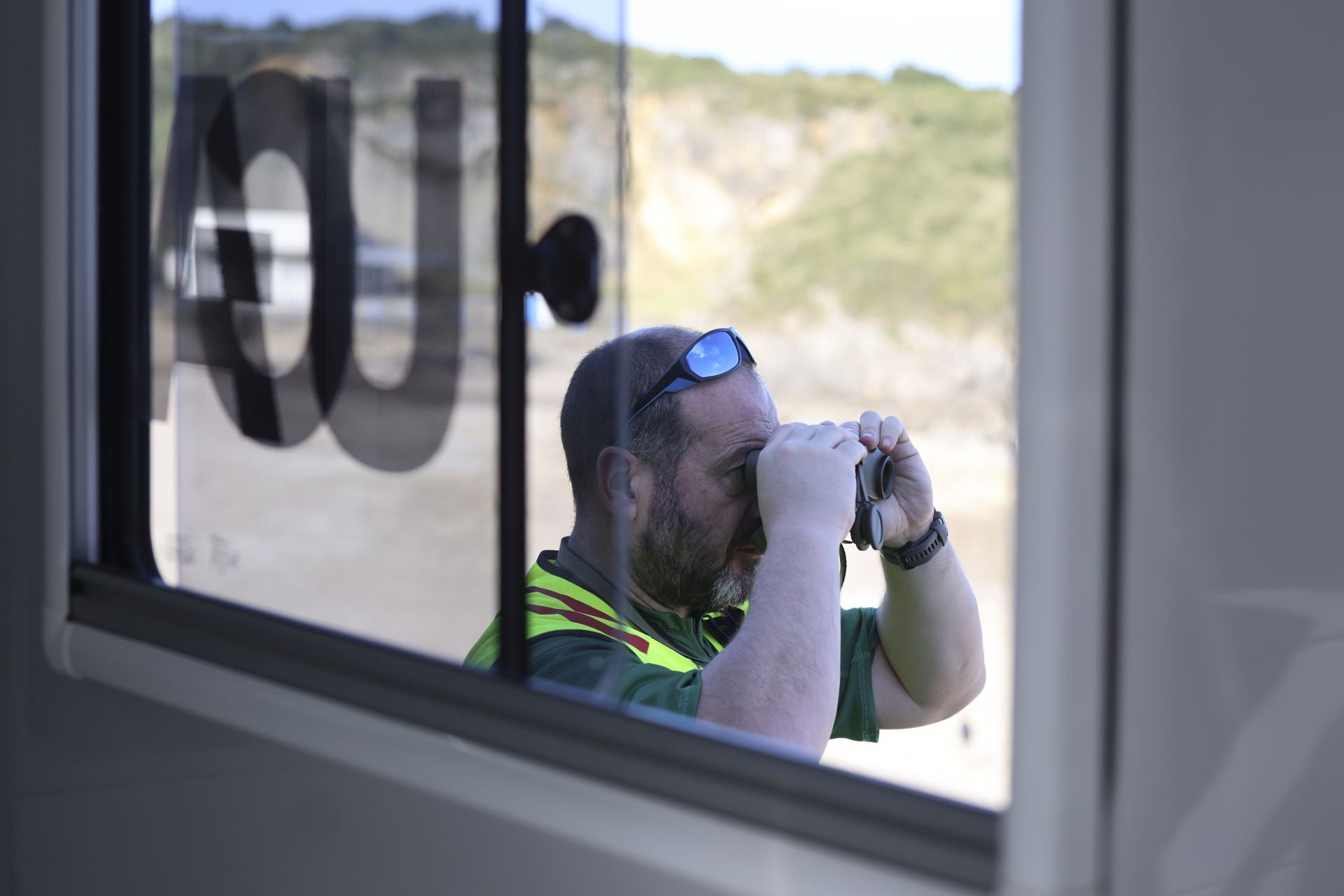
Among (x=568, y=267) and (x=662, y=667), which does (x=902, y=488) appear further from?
(x=568, y=267)

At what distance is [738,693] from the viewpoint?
67.4 inches

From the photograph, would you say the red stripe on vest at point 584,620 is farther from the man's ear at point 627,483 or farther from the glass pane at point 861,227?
the glass pane at point 861,227

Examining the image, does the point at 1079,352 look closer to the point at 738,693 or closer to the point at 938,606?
the point at 738,693

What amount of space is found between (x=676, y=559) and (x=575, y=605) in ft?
0.70

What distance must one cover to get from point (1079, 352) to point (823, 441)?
0.99 metres

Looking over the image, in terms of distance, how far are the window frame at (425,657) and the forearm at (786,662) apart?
40cm

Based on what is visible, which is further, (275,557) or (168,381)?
(168,381)

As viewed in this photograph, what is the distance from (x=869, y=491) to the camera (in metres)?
2.03

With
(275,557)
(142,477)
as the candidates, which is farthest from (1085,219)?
(142,477)

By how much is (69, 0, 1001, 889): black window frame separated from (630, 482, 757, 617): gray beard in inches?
24.3

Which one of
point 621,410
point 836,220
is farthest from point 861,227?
point 621,410

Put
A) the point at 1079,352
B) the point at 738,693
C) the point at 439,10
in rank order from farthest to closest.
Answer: the point at 738,693 → the point at 439,10 → the point at 1079,352

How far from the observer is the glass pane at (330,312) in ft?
4.74

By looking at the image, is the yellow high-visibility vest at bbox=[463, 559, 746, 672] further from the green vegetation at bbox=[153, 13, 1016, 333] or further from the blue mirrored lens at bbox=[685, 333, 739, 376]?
the green vegetation at bbox=[153, 13, 1016, 333]
